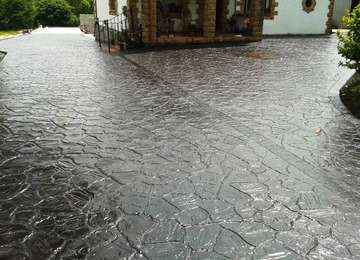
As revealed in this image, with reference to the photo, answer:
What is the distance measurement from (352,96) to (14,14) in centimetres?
3457

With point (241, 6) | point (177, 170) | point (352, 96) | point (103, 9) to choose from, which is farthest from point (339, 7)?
point (177, 170)

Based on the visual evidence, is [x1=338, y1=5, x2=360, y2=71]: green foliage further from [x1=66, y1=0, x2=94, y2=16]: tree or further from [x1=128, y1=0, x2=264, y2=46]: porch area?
[x1=66, y1=0, x2=94, y2=16]: tree

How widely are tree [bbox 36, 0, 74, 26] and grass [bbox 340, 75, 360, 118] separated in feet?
127

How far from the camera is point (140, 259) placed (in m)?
3.33

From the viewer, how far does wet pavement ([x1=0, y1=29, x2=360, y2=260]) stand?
3600mm

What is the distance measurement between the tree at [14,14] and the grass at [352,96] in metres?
33.4

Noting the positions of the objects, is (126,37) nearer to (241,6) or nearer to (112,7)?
(112,7)

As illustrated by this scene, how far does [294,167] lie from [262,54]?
11.6m

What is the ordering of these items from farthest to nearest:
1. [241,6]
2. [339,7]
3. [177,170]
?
[339,7] < [241,6] < [177,170]

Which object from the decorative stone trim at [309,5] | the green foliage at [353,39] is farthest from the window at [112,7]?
the green foliage at [353,39]

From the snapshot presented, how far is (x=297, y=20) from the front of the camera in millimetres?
25031

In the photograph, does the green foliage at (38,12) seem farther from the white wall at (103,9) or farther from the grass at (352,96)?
the grass at (352,96)

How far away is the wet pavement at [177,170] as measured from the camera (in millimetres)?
3600

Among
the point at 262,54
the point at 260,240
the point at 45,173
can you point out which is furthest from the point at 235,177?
the point at 262,54
